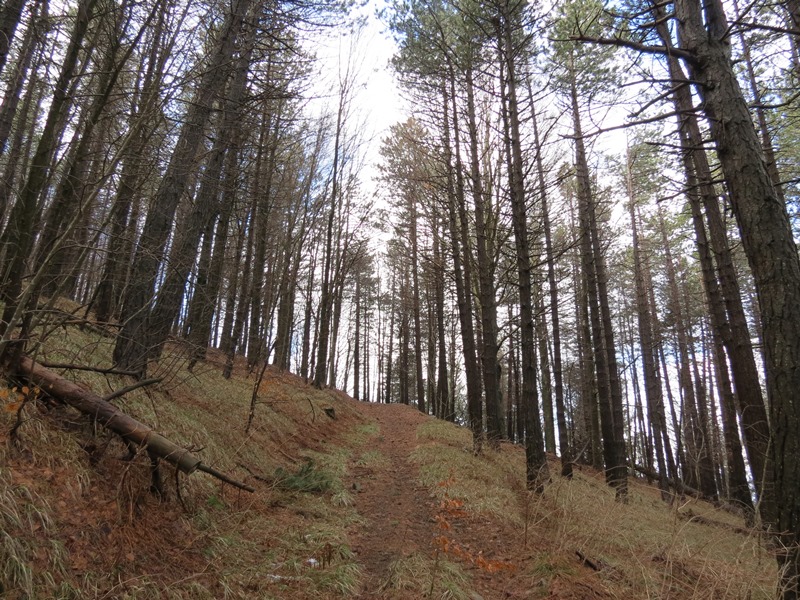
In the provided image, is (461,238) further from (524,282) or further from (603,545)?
(603,545)

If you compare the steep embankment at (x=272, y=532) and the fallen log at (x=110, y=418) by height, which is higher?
the fallen log at (x=110, y=418)

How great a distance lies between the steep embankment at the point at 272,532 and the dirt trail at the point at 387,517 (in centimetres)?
3

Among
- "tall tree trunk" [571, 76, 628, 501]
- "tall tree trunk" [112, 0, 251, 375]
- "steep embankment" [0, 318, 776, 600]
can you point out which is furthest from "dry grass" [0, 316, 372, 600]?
"tall tree trunk" [571, 76, 628, 501]

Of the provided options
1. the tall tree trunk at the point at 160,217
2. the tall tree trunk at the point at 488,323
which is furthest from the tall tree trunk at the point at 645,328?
the tall tree trunk at the point at 160,217

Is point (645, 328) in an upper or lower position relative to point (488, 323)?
upper

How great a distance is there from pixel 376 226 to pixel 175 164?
13082mm

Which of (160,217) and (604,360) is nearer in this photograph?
(160,217)

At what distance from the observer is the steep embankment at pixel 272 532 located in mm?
2494

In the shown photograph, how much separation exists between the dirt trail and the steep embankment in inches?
1.0

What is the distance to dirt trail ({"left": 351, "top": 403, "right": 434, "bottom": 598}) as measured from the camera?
368cm

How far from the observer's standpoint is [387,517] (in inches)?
192

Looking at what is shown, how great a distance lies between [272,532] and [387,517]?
147 cm

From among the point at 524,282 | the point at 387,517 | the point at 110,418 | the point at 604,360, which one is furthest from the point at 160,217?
the point at 604,360

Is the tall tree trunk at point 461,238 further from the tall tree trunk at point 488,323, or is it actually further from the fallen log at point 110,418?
the fallen log at point 110,418
